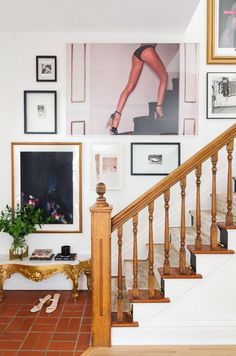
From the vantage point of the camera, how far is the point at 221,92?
3.64m

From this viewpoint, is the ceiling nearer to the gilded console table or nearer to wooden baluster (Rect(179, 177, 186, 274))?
wooden baluster (Rect(179, 177, 186, 274))

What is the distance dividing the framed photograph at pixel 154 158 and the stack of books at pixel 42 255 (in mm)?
1219

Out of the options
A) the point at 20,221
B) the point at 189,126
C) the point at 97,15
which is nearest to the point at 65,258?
the point at 20,221

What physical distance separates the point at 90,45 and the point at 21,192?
5.72ft

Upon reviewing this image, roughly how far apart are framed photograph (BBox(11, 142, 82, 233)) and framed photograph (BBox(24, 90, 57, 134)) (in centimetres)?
17

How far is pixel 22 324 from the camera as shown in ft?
9.41

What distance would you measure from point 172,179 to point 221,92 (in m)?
1.66

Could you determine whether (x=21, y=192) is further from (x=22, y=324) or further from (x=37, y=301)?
(x=22, y=324)

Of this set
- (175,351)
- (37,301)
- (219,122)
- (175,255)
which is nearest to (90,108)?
(219,122)

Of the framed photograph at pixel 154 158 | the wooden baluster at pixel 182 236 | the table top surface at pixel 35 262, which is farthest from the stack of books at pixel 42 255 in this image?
the wooden baluster at pixel 182 236

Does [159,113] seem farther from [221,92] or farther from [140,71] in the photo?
[221,92]

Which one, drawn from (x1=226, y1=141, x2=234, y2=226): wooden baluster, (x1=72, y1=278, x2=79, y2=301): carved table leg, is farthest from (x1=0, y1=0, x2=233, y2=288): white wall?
(x1=226, y1=141, x2=234, y2=226): wooden baluster

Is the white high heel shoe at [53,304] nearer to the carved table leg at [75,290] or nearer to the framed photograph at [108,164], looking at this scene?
the carved table leg at [75,290]

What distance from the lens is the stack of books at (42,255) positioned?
342cm
